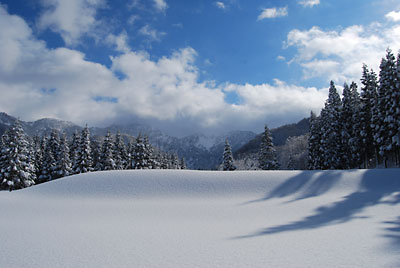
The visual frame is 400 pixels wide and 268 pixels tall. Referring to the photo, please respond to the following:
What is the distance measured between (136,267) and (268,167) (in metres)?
39.5

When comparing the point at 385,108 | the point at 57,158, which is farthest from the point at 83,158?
the point at 385,108

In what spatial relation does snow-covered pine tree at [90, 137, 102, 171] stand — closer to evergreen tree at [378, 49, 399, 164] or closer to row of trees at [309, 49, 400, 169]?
row of trees at [309, 49, 400, 169]

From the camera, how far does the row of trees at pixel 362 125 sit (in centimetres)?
3000

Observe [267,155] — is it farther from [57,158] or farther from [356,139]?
[57,158]

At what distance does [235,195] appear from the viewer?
61.9ft

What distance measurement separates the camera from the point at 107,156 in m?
43.2

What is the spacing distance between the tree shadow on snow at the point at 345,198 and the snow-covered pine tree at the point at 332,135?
17915mm

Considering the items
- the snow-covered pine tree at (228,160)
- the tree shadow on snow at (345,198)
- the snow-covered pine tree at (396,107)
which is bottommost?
the tree shadow on snow at (345,198)

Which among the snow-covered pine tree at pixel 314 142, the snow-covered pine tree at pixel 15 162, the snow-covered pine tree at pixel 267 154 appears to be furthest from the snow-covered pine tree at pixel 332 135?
the snow-covered pine tree at pixel 15 162

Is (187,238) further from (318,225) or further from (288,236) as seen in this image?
(318,225)

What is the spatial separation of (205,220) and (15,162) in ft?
104

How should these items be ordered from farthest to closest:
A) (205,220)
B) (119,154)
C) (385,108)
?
(119,154)
(385,108)
(205,220)

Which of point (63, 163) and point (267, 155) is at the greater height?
point (267, 155)

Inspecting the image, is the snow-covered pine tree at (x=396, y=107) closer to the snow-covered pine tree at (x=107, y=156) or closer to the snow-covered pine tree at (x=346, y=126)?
the snow-covered pine tree at (x=346, y=126)
